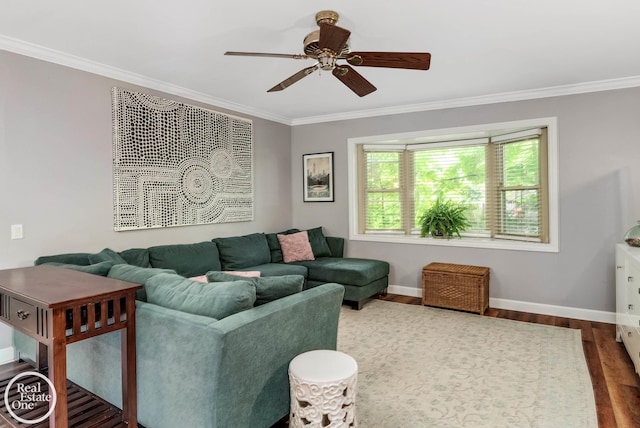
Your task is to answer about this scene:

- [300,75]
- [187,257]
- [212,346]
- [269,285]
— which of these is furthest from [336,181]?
[212,346]

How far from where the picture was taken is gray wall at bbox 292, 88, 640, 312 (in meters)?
3.77

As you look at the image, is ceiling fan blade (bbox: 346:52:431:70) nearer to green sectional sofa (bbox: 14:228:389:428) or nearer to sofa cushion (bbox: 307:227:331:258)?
green sectional sofa (bbox: 14:228:389:428)

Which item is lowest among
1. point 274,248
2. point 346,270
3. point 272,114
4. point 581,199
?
point 346,270

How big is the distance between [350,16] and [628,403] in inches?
119

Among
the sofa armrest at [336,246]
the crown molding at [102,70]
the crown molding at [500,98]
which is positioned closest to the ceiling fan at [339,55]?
the crown molding at [102,70]

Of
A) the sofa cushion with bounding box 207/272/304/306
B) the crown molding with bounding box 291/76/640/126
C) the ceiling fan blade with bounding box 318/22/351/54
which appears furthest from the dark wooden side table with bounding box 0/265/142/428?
the crown molding with bounding box 291/76/640/126

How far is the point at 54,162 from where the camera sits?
3.11 metres

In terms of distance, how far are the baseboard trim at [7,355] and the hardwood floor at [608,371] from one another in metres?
4.02

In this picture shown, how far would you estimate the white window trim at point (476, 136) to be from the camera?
13.4 feet

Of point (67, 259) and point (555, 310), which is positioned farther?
point (555, 310)

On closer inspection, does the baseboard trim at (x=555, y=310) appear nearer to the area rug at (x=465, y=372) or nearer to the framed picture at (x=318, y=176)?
the area rug at (x=465, y=372)

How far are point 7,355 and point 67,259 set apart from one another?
843mm

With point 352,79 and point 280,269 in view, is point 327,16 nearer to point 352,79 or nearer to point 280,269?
point 352,79

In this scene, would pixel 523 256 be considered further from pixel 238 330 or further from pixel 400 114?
pixel 238 330
